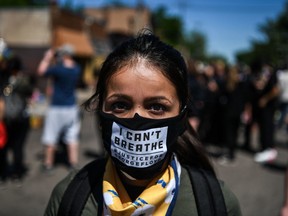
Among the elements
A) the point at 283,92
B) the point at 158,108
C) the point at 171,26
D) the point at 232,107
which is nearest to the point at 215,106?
the point at 232,107

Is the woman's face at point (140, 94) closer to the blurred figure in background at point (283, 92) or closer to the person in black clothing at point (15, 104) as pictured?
the person in black clothing at point (15, 104)

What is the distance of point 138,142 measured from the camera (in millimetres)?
1367

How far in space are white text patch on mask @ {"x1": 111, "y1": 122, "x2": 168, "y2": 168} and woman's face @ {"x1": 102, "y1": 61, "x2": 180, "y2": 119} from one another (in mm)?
63

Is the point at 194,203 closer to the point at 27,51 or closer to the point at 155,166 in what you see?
the point at 155,166

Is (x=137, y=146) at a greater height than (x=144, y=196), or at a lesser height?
greater

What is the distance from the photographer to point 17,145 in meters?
4.84

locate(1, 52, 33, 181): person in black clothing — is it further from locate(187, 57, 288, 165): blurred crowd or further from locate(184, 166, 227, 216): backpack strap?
locate(184, 166, 227, 216): backpack strap

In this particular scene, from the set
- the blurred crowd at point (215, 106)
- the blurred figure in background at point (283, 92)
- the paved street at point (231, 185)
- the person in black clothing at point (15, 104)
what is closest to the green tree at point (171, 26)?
the blurred figure in background at point (283, 92)

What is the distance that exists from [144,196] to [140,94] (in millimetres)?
386

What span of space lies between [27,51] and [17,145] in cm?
1741

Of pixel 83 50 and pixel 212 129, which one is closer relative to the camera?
pixel 212 129

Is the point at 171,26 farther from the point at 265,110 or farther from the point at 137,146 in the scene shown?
the point at 137,146

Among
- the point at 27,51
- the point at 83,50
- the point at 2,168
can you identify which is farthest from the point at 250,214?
the point at 83,50

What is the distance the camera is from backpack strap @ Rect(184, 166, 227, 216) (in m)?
1.29
